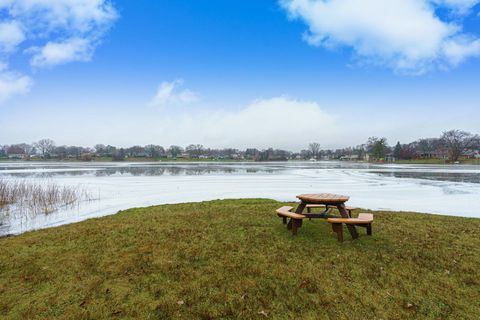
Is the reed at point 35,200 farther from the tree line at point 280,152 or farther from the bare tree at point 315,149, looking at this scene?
the bare tree at point 315,149

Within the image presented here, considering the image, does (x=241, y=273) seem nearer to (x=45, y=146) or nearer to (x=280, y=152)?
(x=280, y=152)

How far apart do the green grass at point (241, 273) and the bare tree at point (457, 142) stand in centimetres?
8844

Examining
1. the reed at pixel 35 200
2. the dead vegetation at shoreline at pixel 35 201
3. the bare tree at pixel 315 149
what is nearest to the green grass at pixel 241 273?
the dead vegetation at shoreline at pixel 35 201

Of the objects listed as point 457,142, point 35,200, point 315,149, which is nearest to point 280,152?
point 315,149

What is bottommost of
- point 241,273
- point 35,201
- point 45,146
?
point 35,201

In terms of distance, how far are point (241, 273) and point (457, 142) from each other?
98.6 m

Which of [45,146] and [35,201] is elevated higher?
[45,146]

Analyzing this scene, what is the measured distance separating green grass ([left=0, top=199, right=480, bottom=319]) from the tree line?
87785 millimetres

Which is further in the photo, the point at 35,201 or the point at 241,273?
the point at 35,201

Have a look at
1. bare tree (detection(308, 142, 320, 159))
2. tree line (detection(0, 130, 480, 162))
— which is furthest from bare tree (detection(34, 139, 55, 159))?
bare tree (detection(308, 142, 320, 159))

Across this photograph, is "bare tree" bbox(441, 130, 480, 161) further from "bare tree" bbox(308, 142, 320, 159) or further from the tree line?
"bare tree" bbox(308, 142, 320, 159)

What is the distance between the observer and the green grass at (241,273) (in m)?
3.22

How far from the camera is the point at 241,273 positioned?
13.5 feet

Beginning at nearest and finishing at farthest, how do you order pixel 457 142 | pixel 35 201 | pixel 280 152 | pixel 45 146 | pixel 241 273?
pixel 241 273 < pixel 35 201 < pixel 457 142 < pixel 45 146 < pixel 280 152
